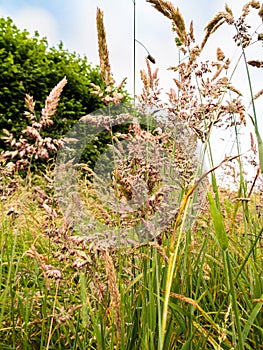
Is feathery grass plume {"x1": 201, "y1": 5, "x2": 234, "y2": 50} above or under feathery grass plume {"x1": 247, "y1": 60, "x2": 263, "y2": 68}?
above

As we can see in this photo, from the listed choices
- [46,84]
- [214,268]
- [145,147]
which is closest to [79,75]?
[46,84]

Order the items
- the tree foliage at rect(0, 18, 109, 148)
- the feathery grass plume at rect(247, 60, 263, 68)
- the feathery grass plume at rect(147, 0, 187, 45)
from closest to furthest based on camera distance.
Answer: the feathery grass plume at rect(147, 0, 187, 45) → the feathery grass plume at rect(247, 60, 263, 68) → the tree foliage at rect(0, 18, 109, 148)

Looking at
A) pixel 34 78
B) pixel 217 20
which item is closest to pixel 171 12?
pixel 217 20

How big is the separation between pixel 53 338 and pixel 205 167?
87 cm

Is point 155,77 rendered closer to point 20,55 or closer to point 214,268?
point 214,268

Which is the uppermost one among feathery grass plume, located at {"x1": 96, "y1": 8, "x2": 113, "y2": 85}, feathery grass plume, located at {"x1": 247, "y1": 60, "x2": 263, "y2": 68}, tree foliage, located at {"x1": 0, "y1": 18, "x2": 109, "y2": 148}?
tree foliage, located at {"x1": 0, "y1": 18, "x2": 109, "y2": 148}

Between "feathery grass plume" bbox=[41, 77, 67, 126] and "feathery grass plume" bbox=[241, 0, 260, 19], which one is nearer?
"feathery grass plume" bbox=[41, 77, 67, 126]

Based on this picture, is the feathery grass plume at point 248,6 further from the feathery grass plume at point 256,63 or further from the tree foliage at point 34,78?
the tree foliage at point 34,78

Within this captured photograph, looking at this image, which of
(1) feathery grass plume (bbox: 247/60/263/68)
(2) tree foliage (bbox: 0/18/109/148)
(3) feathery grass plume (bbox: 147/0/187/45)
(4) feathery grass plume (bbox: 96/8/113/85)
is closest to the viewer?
(4) feathery grass plume (bbox: 96/8/113/85)

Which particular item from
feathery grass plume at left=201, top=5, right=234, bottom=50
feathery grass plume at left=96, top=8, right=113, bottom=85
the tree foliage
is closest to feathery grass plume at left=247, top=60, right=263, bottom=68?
feathery grass plume at left=201, top=5, right=234, bottom=50

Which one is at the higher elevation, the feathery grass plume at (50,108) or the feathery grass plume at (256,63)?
the feathery grass plume at (256,63)

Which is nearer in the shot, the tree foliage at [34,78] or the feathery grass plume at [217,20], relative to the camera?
the feathery grass plume at [217,20]

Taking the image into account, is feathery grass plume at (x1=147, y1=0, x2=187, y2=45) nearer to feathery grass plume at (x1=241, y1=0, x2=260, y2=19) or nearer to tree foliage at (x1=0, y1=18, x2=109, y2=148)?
feathery grass plume at (x1=241, y1=0, x2=260, y2=19)

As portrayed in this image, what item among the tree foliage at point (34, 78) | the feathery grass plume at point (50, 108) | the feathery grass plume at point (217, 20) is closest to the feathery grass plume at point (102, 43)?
the feathery grass plume at point (50, 108)
